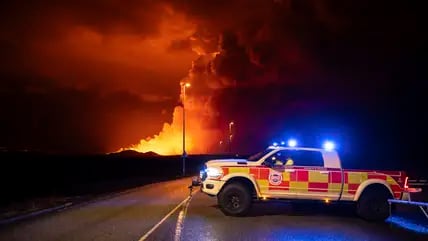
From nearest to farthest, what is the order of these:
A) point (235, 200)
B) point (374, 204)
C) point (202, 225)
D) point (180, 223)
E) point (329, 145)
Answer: point (202, 225)
point (180, 223)
point (374, 204)
point (235, 200)
point (329, 145)

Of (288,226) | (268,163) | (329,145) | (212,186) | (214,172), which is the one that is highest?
(329,145)

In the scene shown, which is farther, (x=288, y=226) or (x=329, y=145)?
(x=329, y=145)

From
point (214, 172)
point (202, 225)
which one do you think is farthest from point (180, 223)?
point (214, 172)

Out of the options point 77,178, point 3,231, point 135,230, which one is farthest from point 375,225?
point 77,178

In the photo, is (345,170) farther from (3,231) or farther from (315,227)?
(3,231)

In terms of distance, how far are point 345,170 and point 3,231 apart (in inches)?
358

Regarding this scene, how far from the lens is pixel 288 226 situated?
1366 centimetres

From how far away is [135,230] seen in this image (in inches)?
484

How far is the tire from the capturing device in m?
15.5

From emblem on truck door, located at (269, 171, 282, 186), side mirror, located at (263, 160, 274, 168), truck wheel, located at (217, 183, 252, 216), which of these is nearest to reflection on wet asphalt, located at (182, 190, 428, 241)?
truck wheel, located at (217, 183, 252, 216)

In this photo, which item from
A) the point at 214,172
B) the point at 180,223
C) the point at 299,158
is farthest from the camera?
the point at 299,158

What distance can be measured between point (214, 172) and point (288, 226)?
10.3 ft

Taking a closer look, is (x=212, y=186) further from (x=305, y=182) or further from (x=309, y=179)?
(x=309, y=179)

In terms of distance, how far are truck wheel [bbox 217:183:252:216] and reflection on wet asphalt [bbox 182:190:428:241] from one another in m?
0.27
